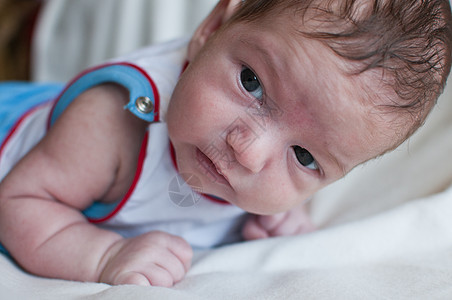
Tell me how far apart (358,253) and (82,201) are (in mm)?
500

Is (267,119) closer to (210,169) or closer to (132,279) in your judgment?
(210,169)

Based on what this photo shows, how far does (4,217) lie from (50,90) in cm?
60

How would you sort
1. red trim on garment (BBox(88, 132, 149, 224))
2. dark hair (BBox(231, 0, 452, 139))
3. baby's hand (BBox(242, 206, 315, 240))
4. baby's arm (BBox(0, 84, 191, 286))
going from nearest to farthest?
dark hair (BBox(231, 0, 452, 139))
baby's arm (BBox(0, 84, 191, 286))
red trim on garment (BBox(88, 132, 149, 224))
baby's hand (BBox(242, 206, 315, 240))

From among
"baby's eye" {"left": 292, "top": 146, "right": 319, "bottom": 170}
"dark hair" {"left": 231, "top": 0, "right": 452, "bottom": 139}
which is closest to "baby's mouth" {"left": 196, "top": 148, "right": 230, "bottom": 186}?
"baby's eye" {"left": 292, "top": 146, "right": 319, "bottom": 170}

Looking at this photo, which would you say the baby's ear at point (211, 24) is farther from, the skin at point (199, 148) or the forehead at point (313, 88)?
the forehead at point (313, 88)

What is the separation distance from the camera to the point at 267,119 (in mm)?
665

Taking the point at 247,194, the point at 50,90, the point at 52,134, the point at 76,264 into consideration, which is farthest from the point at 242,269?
the point at 50,90

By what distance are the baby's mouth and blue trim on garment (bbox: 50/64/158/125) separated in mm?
137

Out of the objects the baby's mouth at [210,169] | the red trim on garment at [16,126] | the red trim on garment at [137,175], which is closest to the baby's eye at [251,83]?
the baby's mouth at [210,169]

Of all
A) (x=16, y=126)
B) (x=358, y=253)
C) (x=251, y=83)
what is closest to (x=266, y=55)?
(x=251, y=83)

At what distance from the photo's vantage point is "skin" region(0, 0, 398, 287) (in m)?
0.65

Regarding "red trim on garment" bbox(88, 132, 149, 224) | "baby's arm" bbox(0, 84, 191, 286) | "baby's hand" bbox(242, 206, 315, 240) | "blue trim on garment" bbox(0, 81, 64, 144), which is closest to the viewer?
"baby's arm" bbox(0, 84, 191, 286)

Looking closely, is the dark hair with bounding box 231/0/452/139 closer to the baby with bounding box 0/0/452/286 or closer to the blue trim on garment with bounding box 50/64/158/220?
the baby with bounding box 0/0/452/286
